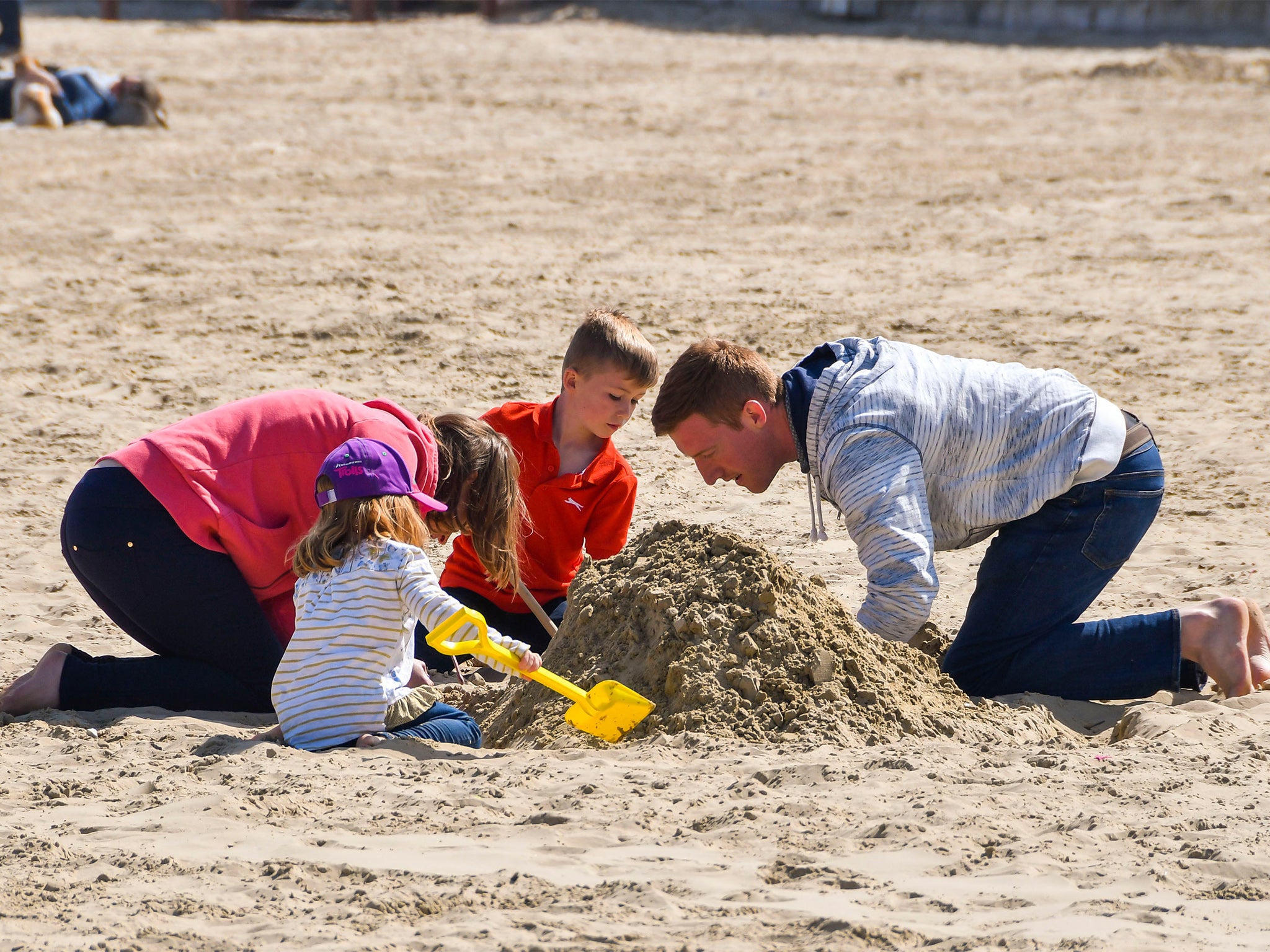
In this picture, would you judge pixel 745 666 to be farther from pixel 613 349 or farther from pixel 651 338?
pixel 651 338

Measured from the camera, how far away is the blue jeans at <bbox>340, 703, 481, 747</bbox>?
131 inches

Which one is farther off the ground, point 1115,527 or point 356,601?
point 1115,527

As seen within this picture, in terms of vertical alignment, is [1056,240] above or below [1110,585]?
above

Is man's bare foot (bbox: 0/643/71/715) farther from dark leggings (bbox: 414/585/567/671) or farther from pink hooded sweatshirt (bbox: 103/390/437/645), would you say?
dark leggings (bbox: 414/585/567/671)

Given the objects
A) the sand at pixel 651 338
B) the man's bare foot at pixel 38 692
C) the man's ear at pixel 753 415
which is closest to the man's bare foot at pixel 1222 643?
the sand at pixel 651 338

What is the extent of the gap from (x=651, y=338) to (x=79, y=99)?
664 cm

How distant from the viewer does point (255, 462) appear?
11.3 ft

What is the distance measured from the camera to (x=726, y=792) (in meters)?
2.91

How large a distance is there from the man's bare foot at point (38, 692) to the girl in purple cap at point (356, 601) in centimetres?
68

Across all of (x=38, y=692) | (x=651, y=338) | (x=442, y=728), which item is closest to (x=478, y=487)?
(x=442, y=728)

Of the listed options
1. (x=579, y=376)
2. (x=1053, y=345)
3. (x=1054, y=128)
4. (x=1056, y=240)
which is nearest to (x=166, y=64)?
(x=1054, y=128)

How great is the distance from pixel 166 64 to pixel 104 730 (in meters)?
12.3

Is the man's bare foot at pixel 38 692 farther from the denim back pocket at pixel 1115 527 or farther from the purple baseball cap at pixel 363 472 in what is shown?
the denim back pocket at pixel 1115 527

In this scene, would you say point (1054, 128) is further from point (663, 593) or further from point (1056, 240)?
point (663, 593)
